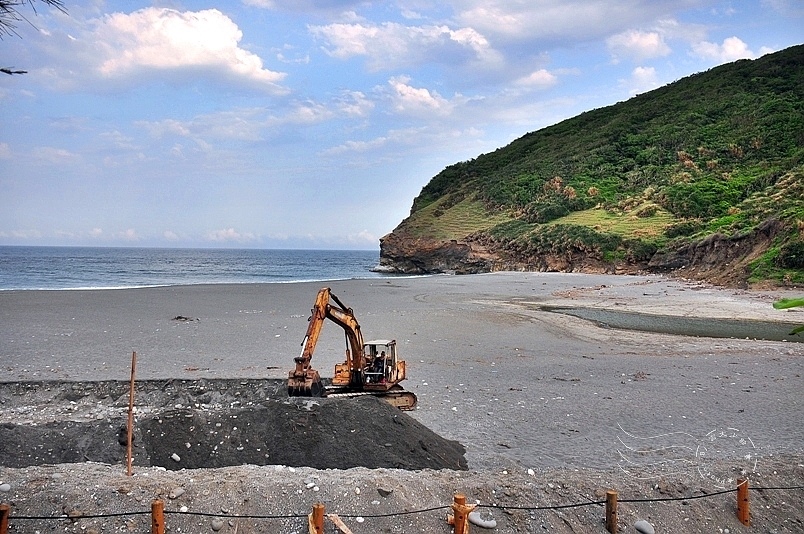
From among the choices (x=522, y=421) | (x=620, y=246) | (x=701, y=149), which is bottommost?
(x=522, y=421)

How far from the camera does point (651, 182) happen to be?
6550 cm

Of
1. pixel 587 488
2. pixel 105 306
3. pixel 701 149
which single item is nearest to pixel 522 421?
pixel 587 488

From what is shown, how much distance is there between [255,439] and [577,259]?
161ft

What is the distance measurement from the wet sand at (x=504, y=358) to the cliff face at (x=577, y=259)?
5.77 metres

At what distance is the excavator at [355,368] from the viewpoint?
34.9 ft

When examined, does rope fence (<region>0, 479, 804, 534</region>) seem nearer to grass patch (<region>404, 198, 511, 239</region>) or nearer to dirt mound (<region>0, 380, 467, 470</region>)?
dirt mound (<region>0, 380, 467, 470</region>)

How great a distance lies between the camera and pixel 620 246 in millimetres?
52312

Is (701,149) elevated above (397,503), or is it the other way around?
(701,149)

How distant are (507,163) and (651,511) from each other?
84756 mm

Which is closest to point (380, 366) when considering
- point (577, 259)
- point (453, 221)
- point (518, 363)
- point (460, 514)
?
point (518, 363)

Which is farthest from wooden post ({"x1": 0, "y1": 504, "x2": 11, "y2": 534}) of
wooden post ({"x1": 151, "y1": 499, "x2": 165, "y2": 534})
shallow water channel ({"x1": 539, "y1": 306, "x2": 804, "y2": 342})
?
shallow water channel ({"x1": 539, "y1": 306, "x2": 804, "y2": 342})

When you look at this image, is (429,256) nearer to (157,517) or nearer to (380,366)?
(380,366)

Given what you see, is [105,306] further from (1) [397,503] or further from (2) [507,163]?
(2) [507,163]

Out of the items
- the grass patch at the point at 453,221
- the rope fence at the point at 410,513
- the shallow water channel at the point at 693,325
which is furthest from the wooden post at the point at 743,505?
the grass patch at the point at 453,221
